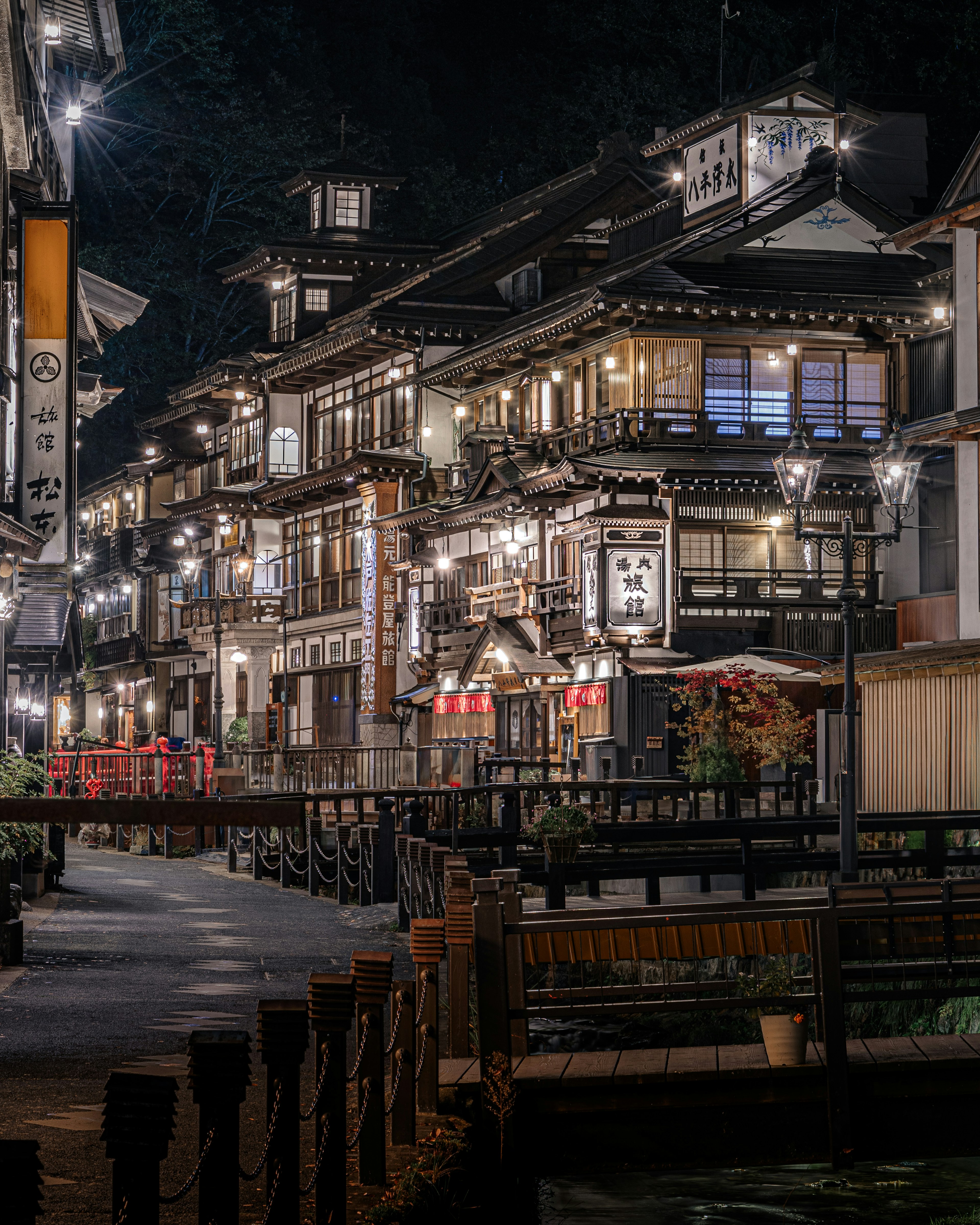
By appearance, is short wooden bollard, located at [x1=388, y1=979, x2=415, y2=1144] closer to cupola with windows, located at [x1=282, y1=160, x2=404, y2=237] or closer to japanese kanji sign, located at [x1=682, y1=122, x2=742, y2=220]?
japanese kanji sign, located at [x1=682, y1=122, x2=742, y2=220]

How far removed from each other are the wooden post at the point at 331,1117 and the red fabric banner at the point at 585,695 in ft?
103

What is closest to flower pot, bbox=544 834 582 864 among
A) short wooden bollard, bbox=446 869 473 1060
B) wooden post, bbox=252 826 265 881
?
short wooden bollard, bbox=446 869 473 1060

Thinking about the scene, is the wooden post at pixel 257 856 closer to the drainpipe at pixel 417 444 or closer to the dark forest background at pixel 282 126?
the drainpipe at pixel 417 444

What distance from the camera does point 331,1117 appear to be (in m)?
7.18

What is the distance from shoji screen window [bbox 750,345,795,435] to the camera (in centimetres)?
3981

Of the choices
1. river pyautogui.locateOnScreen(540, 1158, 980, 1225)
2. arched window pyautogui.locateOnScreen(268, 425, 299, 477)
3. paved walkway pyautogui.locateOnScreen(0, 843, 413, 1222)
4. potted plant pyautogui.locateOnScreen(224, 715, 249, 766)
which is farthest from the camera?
arched window pyautogui.locateOnScreen(268, 425, 299, 477)

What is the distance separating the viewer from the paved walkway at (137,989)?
8.81 meters

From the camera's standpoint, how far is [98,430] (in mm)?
79750

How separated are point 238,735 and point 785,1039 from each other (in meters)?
46.4

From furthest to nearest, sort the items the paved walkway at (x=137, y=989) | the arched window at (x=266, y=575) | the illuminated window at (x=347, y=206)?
the illuminated window at (x=347, y=206) < the arched window at (x=266, y=575) < the paved walkway at (x=137, y=989)

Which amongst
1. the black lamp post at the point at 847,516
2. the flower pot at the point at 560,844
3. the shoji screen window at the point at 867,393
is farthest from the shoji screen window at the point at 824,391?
the flower pot at the point at 560,844

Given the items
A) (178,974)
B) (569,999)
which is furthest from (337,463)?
(569,999)

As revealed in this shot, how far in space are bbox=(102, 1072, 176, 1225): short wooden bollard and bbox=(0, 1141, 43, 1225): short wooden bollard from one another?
724 millimetres

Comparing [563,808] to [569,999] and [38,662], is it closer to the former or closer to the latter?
[569,999]
